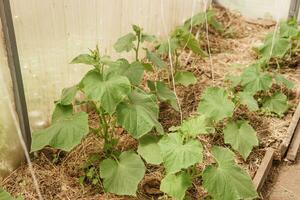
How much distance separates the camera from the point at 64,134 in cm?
210

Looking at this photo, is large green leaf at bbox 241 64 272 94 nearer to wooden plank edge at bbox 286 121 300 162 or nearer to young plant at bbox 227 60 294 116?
young plant at bbox 227 60 294 116

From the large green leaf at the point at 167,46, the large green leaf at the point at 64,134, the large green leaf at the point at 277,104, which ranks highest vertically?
the large green leaf at the point at 167,46

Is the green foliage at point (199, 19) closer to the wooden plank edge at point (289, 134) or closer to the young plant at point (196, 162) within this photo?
the wooden plank edge at point (289, 134)

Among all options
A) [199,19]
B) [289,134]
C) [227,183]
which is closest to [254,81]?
[289,134]

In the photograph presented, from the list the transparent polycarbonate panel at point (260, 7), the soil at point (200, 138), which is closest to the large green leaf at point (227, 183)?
the soil at point (200, 138)

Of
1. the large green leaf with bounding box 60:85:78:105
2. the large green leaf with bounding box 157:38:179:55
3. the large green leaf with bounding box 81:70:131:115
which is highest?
the large green leaf with bounding box 157:38:179:55

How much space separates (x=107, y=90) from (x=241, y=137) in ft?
2.99

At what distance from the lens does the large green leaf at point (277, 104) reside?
2.87m

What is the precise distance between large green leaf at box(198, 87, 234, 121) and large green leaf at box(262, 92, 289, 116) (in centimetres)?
49

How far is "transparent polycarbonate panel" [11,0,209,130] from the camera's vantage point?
2.16 meters

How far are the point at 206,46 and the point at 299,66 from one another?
771mm

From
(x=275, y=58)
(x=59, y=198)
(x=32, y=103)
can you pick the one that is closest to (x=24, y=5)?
(x=32, y=103)

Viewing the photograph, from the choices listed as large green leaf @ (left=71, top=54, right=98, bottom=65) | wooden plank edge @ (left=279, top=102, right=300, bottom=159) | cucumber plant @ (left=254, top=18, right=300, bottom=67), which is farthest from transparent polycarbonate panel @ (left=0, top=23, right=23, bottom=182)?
cucumber plant @ (left=254, top=18, right=300, bottom=67)

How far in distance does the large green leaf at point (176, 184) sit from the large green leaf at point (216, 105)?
0.46 m
